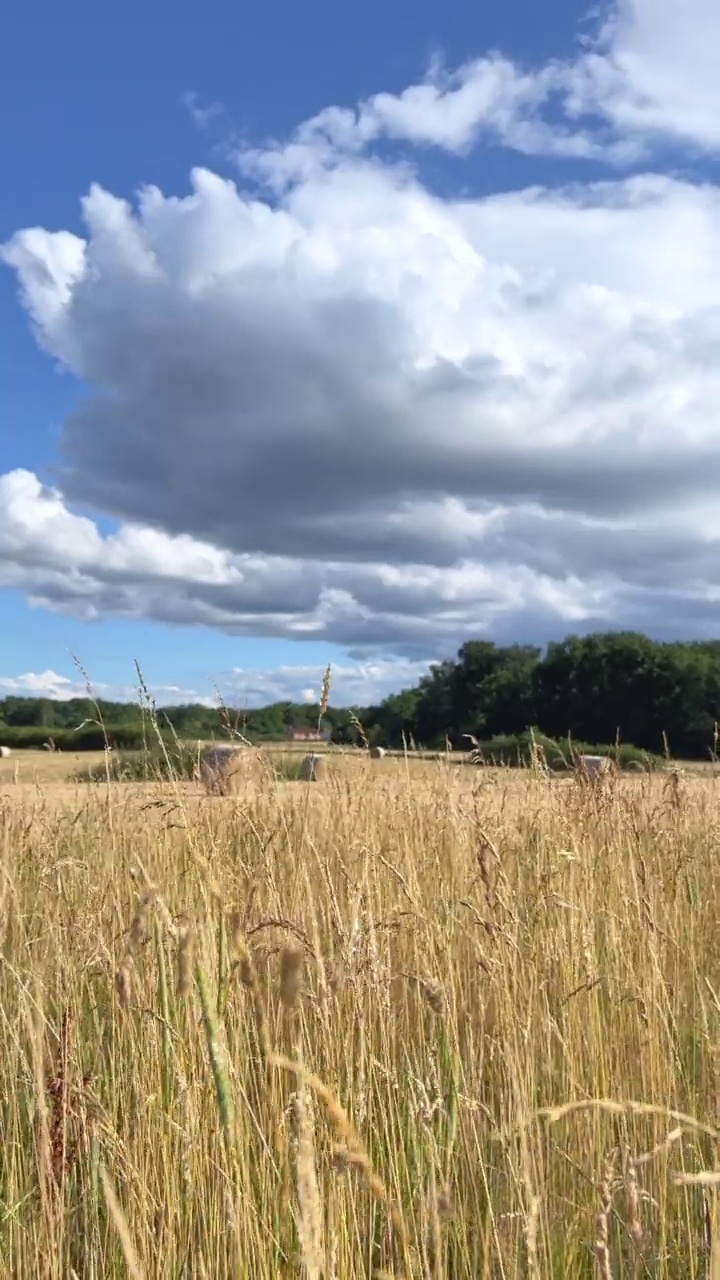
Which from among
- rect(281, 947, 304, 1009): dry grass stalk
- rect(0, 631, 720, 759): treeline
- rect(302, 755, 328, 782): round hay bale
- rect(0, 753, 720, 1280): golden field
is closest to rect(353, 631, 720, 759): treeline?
rect(0, 631, 720, 759): treeline

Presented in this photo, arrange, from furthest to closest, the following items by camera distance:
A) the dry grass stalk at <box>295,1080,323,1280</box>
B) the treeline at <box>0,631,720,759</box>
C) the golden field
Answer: the treeline at <box>0,631,720,759</box>
the golden field
the dry grass stalk at <box>295,1080,323,1280</box>

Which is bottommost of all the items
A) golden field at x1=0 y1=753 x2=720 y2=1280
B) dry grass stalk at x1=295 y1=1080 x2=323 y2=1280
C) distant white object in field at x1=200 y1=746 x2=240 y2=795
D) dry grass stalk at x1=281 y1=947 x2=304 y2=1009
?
golden field at x1=0 y1=753 x2=720 y2=1280

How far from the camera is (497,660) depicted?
3288cm

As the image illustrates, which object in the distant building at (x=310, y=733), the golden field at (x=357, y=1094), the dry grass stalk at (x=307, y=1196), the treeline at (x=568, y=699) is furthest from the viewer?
the treeline at (x=568, y=699)

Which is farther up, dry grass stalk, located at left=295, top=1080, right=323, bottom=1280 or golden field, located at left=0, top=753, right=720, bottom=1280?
dry grass stalk, located at left=295, top=1080, right=323, bottom=1280

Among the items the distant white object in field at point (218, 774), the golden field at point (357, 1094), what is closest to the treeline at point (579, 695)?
the distant white object in field at point (218, 774)

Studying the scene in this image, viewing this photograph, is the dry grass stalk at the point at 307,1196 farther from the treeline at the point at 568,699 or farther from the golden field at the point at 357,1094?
the treeline at the point at 568,699

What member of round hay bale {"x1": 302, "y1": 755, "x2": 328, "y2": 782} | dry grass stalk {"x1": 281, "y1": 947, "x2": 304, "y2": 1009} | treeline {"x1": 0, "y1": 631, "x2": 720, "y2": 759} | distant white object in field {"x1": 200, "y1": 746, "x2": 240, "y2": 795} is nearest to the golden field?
dry grass stalk {"x1": 281, "y1": 947, "x2": 304, "y2": 1009}

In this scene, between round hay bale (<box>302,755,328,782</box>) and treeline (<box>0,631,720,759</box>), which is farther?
A: treeline (<box>0,631,720,759</box>)

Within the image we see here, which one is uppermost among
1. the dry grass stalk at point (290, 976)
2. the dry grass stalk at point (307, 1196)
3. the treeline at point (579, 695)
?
the treeline at point (579, 695)

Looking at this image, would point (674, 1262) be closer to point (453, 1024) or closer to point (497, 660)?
point (453, 1024)

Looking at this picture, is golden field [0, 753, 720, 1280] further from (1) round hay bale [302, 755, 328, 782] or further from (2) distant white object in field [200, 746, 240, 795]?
(1) round hay bale [302, 755, 328, 782]

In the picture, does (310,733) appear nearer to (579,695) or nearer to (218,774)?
(218,774)

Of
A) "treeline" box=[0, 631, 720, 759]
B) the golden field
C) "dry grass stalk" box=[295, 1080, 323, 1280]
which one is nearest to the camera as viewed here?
"dry grass stalk" box=[295, 1080, 323, 1280]
